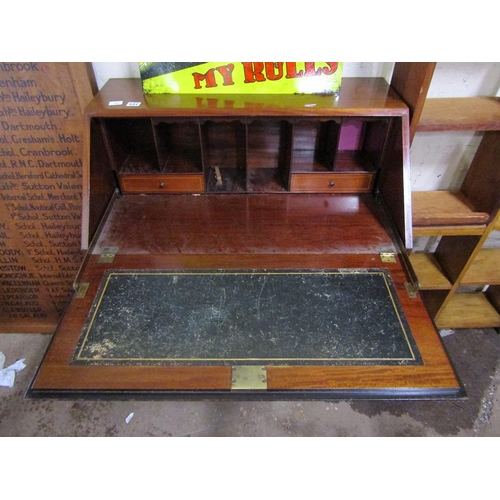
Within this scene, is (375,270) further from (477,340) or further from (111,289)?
(477,340)

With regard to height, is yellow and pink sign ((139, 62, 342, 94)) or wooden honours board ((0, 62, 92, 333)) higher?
yellow and pink sign ((139, 62, 342, 94))

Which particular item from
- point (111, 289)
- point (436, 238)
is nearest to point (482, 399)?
point (436, 238)

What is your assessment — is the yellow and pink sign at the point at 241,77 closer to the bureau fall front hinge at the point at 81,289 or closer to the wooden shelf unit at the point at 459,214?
the wooden shelf unit at the point at 459,214

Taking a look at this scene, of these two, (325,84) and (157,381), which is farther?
(325,84)

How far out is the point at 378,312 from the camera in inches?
42.0

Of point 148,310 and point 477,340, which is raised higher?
point 148,310

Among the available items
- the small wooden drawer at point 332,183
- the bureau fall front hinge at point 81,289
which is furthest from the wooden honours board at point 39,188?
the small wooden drawer at point 332,183

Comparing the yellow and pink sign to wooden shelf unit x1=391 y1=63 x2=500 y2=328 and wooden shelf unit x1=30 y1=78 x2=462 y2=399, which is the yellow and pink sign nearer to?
wooden shelf unit x1=30 y1=78 x2=462 y2=399

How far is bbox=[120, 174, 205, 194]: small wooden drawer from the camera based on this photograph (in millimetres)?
1440

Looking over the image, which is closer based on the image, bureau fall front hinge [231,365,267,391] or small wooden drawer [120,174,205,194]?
bureau fall front hinge [231,365,267,391]

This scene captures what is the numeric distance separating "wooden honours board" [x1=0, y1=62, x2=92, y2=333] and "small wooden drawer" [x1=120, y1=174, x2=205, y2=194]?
0.35 m

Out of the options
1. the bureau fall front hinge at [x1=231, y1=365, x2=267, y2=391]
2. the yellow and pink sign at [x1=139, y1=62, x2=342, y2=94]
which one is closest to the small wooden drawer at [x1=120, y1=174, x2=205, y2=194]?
the yellow and pink sign at [x1=139, y1=62, x2=342, y2=94]

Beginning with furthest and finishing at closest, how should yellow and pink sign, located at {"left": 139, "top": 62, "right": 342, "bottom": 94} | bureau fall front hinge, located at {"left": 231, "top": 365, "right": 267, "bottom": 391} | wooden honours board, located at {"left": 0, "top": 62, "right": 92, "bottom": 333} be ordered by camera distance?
wooden honours board, located at {"left": 0, "top": 62, "right": 92, "bottom": 333} < yellow and pink sign, located at {"left": 139, "top": 62, "right": 342, "bottom": 94} < bureau fall front hinge, located at {"left": 231, "top": 365, "right": 267, "bottom": 391}

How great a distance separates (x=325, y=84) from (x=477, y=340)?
188 centimetres
